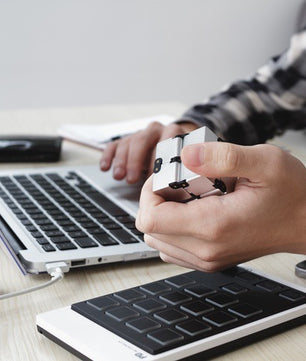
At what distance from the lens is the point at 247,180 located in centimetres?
56

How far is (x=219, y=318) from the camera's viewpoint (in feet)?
1.71

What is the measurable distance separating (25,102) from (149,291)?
237cm

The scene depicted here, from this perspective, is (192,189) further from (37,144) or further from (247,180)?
(37,144)

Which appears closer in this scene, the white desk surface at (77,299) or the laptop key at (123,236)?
the white desk surface at (77,299)

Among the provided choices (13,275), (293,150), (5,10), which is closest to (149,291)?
(13,275)

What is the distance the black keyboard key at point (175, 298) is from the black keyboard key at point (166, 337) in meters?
0.05

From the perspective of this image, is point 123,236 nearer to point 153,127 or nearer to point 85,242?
point 85,242

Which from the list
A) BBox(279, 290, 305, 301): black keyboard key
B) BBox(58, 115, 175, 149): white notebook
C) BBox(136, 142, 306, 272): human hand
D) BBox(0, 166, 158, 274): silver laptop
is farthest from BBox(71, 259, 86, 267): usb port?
BBox(58, 115, 175, 149): white notebook

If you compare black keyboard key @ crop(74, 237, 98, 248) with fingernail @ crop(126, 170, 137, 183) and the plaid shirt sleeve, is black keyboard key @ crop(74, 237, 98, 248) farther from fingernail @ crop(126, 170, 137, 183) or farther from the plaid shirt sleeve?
the plaid shirt sleeve

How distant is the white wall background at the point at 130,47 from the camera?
2.76 metres

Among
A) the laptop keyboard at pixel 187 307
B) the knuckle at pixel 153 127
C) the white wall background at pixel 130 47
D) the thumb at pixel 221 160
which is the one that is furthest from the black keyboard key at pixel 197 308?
the white wall background at pixel 130 47

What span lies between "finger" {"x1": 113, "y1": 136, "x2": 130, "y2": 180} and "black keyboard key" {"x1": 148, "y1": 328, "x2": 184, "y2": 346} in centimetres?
49

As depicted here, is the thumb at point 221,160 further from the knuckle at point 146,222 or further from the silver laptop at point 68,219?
the silver laptop at point 68,219

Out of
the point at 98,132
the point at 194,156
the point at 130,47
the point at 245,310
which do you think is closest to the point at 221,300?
the point at 245,310
